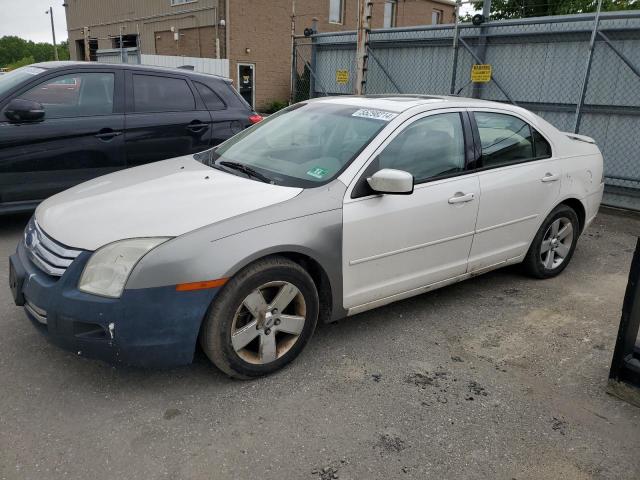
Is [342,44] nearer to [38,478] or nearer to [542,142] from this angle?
[542,142]

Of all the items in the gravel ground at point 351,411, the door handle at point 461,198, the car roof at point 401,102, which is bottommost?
the gravel ground at point 351,411

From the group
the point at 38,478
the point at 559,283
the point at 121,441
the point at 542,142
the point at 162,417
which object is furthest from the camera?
the point at 559,283

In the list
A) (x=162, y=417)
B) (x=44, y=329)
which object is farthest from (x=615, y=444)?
(x=44, y=329)

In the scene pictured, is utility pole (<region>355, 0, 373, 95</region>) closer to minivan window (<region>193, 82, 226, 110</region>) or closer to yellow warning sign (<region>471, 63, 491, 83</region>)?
yellow warning sign (<region>471, 63, 491, 83</region>)

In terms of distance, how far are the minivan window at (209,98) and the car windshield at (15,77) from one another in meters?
1.66

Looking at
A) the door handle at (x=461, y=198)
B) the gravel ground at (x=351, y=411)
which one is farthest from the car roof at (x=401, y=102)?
the gravel ground at (x=351, y=411)

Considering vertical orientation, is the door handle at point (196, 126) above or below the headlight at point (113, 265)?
above

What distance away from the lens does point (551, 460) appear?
253 cm

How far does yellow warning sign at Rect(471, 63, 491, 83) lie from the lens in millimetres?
8227

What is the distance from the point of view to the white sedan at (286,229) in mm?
2662

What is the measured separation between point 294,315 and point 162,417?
0.90 m

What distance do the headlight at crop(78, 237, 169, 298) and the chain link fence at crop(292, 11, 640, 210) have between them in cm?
683

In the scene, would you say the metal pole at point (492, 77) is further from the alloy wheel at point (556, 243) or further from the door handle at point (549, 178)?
the door handle at point (549, 178)

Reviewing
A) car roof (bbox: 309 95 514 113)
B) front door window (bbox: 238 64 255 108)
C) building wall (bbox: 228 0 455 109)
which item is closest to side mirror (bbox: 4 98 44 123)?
car roof (bbox: 309 95 514 113)
